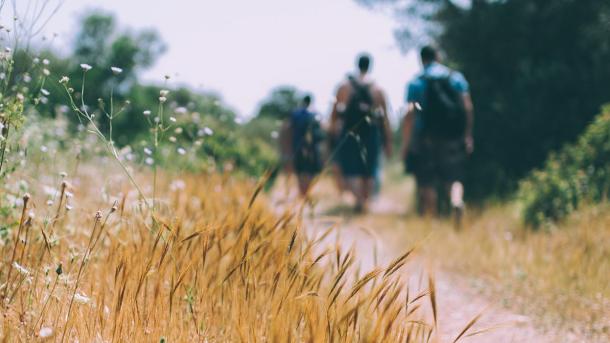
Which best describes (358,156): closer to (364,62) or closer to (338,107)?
(338,107)

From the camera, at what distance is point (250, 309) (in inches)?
98.9

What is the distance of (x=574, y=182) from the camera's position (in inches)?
242

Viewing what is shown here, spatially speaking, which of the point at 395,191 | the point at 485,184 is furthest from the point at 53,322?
the point at 395,191

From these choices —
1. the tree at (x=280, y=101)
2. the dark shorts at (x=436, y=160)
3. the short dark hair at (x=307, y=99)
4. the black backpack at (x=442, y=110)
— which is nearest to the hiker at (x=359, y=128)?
the dark shorts at (x=436, y=160)

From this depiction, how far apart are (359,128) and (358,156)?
4.27 ft

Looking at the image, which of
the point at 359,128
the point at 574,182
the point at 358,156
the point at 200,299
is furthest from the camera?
the point at 358,156

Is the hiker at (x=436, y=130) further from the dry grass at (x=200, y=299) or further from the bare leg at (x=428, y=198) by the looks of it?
the dry grass at (x=200, y=299)

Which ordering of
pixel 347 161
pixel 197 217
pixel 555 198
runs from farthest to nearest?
1. pixel 347 161
2. pixel 555 198
3. pixel 197 217

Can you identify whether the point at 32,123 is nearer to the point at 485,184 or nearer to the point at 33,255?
the point at 33,255

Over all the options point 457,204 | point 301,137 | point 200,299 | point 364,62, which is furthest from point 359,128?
point 200,299

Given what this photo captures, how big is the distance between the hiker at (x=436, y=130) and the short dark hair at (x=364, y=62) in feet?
4.25

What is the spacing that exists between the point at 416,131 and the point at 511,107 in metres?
3.03

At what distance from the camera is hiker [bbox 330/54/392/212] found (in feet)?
26.0

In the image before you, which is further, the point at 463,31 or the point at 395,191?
the point at 395,191
